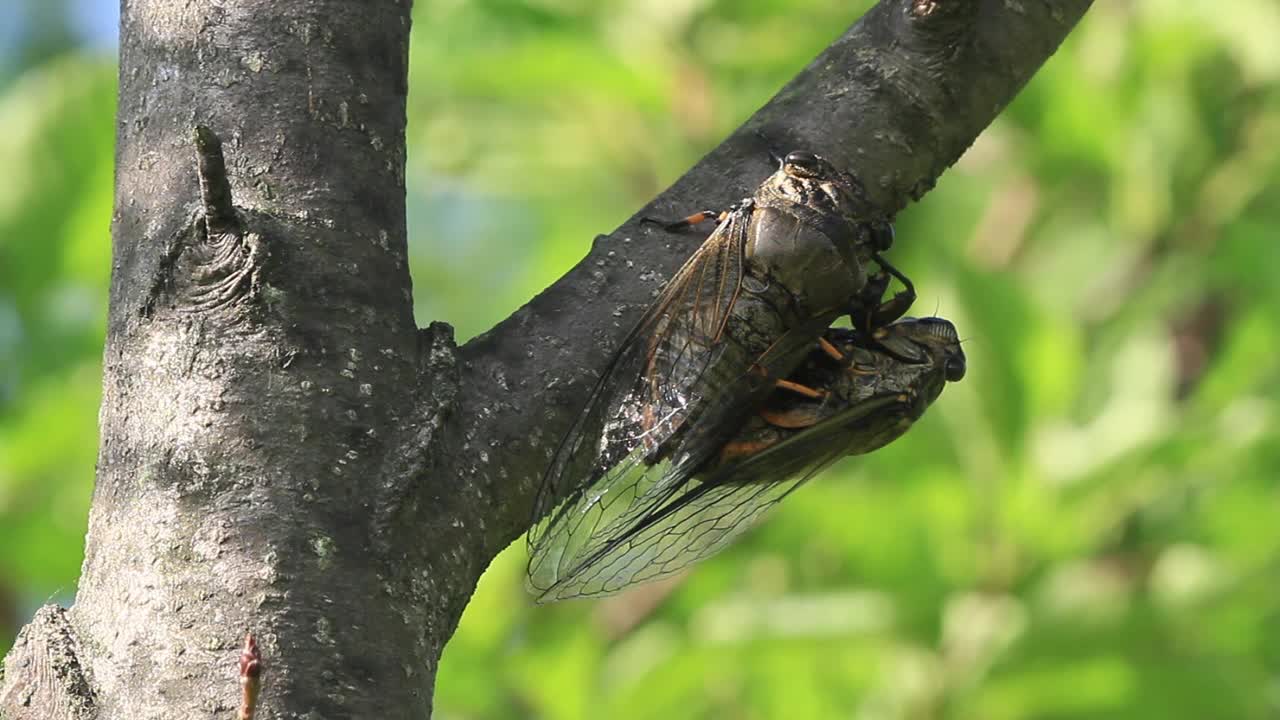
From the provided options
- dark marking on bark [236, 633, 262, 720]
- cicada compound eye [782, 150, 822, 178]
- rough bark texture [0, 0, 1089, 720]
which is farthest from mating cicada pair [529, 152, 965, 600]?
dark marking on bark [236, 633, 262, 720]

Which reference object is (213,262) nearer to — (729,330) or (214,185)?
(214,185)

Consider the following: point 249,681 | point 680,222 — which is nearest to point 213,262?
point 249,681

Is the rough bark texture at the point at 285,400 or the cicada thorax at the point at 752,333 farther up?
the cicada thorax at the point at 752,333

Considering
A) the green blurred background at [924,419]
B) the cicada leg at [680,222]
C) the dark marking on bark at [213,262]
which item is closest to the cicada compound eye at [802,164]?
the cicada leg at [680,222]

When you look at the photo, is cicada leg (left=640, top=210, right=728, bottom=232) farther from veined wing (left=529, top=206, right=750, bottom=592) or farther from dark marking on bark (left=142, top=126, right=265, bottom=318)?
dark marking on bark (left=142, top=126, right=265, bottom=318)

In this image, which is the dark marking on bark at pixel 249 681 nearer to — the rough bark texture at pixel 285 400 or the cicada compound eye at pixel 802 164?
the rough bark texture at pixel 285 400

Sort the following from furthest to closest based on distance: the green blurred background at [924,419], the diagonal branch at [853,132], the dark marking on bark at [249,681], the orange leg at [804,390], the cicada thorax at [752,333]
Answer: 1. the green blurred background at [924,419]
2. the orange leg at [804,390]
3. the cicada thorax at [752,333]
4. the diagonal branch at [853,132]
5. the dark marking on bark at [249,681]
